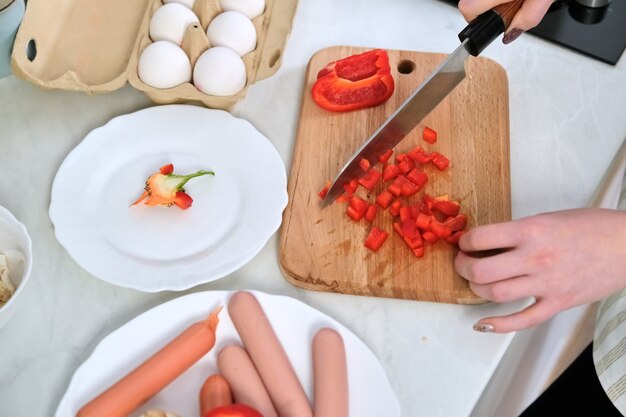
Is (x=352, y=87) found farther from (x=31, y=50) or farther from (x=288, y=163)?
(x=31, y=50)

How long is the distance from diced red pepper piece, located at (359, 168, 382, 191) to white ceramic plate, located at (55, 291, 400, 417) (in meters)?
0.25

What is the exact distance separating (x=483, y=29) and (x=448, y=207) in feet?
0.90

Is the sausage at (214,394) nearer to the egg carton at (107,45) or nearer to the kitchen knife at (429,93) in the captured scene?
the kitchen knife at (429,93)

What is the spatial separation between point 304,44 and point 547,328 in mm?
731

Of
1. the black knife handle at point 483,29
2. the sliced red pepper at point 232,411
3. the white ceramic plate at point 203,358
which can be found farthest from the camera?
the black knife handle at point 483,29

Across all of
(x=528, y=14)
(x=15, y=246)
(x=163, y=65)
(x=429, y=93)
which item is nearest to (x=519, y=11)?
(x=528, y=14)

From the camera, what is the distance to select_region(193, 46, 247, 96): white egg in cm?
119

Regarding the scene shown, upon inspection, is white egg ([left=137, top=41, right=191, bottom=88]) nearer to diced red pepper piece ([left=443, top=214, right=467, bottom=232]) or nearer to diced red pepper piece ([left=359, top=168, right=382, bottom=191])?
diced red pepper piece ([left=359, top=168, right=382, bottom=191])

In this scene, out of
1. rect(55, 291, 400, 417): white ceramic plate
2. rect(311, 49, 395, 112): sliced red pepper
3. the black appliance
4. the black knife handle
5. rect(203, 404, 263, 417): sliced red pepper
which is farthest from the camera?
the black appliance

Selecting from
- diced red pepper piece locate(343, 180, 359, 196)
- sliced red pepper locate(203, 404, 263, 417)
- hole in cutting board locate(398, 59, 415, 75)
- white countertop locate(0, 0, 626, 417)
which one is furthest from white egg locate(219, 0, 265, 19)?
sliced red pepper locate(203, 404, 263, 417)

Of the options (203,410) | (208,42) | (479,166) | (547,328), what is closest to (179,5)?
(208,42)

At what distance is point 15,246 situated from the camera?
1032mm

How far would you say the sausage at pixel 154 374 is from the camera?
881 mm

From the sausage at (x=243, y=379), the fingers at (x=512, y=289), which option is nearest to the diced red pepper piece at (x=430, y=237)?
the fingers at (x=512, y=289)
